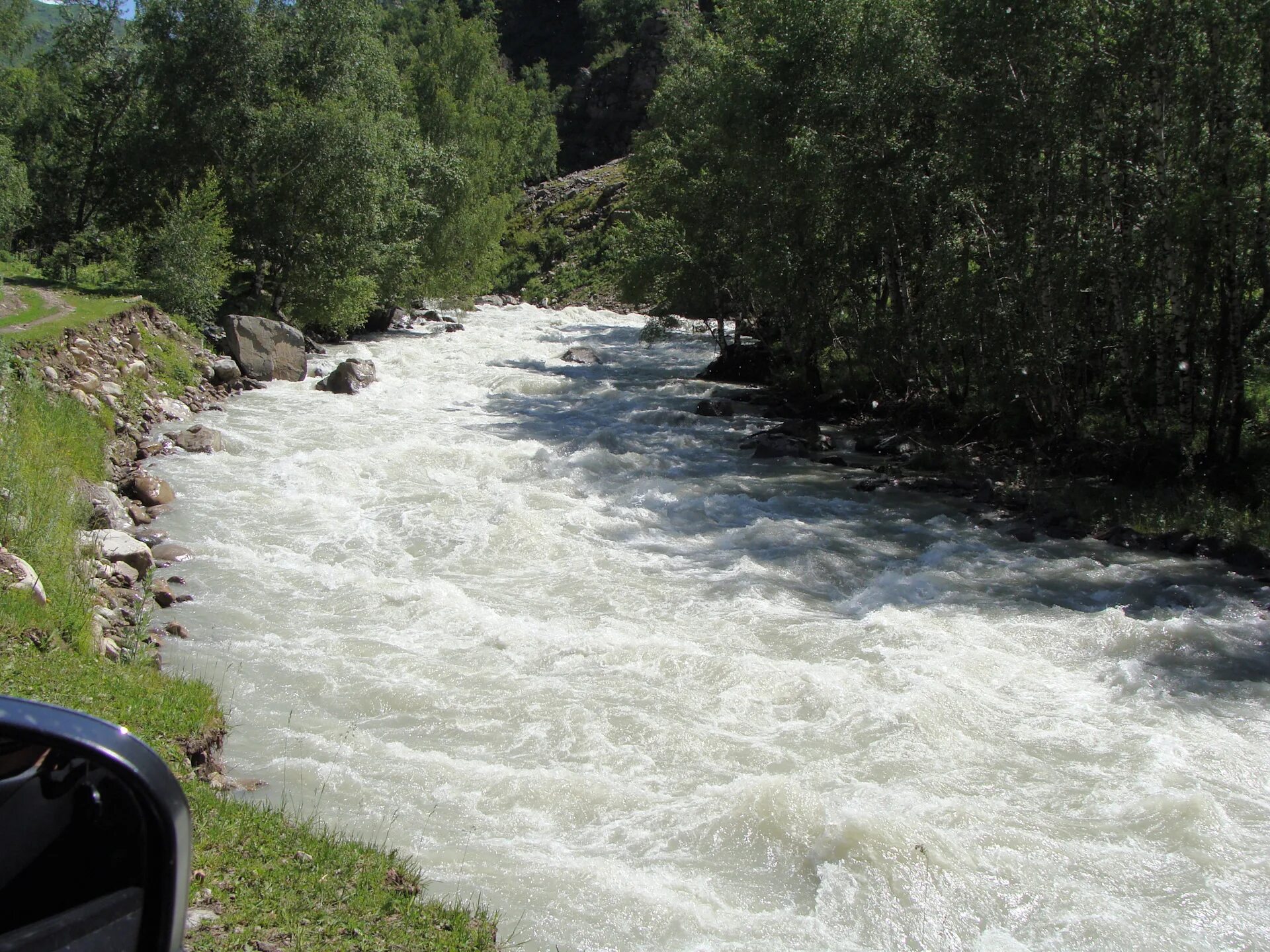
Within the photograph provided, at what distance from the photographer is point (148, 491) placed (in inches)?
564

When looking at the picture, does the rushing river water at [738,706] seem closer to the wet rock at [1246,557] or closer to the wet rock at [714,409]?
the wet rock at [1246,557]

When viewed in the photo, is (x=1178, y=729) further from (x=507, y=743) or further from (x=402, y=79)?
(x=402, y=79)

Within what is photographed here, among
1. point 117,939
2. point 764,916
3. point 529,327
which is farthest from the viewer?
point 529,327

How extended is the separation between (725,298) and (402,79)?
23.2 meters

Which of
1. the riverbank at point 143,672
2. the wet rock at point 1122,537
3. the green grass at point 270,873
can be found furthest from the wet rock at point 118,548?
the wet rock at point 1122,537

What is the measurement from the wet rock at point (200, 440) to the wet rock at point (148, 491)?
2958 millimetres

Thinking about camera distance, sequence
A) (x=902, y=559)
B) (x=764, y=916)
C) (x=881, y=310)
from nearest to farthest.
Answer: (x=764, y=916) → (x=902, y=559) → (x=881, y=310)

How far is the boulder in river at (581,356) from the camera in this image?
34.1 m

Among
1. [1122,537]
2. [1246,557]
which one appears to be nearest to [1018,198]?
[1122,537]

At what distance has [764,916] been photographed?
6.28 meters

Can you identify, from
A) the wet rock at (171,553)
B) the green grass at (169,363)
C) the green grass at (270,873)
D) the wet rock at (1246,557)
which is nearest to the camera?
the green grass at (270,873)

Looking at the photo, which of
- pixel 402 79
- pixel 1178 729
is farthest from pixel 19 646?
pixel 402 79

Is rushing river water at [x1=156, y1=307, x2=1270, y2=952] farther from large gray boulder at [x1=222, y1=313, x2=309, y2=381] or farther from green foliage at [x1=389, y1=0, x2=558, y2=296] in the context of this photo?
green foliage at [x1=389, y1=0, x2=558, y2=296]

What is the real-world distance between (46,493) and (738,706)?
812cm
